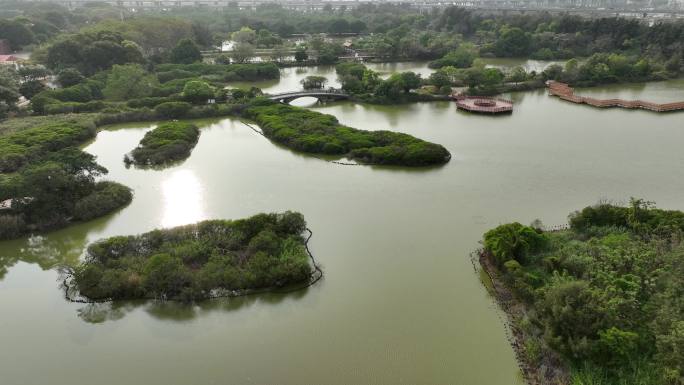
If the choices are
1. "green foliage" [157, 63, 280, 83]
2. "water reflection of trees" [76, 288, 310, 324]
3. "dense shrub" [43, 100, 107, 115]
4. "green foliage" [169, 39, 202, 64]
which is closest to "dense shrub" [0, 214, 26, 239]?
"water reflection of trees" [76, 288, 310, 324]

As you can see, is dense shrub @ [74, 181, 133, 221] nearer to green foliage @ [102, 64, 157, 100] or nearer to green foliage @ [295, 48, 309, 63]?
green foliage @ [102, 64, 157, 100]

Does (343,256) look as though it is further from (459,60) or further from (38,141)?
(459,60)

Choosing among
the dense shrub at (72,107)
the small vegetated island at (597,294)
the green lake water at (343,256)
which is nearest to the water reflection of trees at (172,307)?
the green lake water at (343,256)

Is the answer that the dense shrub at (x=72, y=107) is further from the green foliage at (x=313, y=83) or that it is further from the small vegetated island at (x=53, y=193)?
the green foliage at (x=313, y=83)

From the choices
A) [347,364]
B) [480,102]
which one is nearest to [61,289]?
[347,364]

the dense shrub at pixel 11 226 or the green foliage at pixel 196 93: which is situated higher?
the green foliage at pixel 196 93
